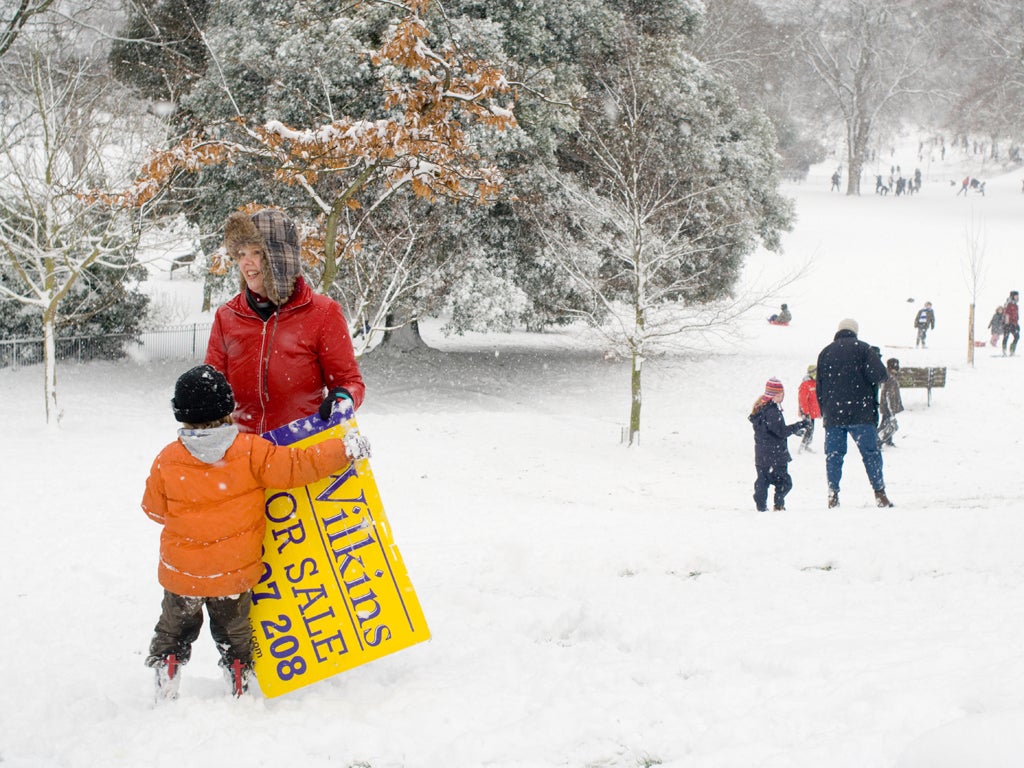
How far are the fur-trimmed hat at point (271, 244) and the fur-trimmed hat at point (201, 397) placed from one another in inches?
21.2

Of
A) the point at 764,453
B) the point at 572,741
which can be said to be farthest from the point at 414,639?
the point at 764,453

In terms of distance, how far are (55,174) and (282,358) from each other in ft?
43.5

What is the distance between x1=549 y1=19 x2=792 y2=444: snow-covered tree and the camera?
1725cm

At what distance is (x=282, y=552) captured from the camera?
13.1 feet

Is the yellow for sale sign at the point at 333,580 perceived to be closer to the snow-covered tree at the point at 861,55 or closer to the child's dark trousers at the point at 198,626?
the child's dark trousers at the point at 198,626

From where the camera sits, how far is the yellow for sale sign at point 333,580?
13.1 ft

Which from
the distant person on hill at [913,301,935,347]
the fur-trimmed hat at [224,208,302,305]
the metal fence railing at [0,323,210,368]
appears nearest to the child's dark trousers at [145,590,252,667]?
the fur-trimmed hat at [224,208,302,305]

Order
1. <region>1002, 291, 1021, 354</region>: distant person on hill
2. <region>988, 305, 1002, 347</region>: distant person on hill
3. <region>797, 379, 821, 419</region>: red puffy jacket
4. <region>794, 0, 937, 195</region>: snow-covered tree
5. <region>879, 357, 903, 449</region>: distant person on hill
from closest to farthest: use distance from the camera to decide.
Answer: <region>797, 379, 821, 419</region>: red puffy jacket
<region>879, 357, 903, 449</region>: distant person on hill
<region>1002, 291, 1021, 354</region>: distant person on hill
<region>988, 305, 1002, 347</region>: distant person on hill
<region>794, 0, 937, 195</region>: snow-covered tree

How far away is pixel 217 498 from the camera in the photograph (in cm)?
371

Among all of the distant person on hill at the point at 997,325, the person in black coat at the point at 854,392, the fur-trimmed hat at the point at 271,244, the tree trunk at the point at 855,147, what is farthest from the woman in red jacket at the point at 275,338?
the tree trunk at the point at 855,147

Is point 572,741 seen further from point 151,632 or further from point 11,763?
point 151,632

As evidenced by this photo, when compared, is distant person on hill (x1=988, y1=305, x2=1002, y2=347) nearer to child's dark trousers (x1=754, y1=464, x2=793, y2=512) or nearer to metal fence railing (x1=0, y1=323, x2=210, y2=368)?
child's dark trousers (x1=754, y1=464, x2=793, y2=512)

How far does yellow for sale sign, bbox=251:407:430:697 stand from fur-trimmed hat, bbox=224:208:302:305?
0.86m

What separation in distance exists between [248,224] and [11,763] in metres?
2.34
